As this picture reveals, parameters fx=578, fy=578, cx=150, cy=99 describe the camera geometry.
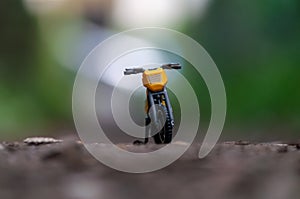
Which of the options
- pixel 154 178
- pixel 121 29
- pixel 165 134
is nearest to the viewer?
pixel 154 178

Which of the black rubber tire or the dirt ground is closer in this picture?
the dirt ground

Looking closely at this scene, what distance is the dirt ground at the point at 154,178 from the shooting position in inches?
22.4

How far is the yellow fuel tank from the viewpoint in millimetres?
1060

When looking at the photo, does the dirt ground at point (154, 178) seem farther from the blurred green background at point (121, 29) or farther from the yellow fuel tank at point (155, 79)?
the blurred green background at point (121, 29)

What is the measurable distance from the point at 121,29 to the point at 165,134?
437cm

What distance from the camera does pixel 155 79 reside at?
41.9 inches

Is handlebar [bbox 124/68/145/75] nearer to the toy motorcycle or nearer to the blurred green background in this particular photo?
the toy motorcycle

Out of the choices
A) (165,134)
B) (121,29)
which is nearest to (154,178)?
(165,134)

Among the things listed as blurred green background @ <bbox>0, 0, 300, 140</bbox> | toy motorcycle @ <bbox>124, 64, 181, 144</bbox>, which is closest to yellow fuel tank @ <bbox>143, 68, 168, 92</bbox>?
toy motorcycle @ <bbox>124, 64, 181, 144</bbox>

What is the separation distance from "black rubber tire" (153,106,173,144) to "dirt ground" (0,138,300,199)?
0.25 m

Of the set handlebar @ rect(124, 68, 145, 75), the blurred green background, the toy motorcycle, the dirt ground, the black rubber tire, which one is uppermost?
the blurred green background

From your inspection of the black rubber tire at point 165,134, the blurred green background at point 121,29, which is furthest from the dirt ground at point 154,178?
the blurred green background at point 121,29

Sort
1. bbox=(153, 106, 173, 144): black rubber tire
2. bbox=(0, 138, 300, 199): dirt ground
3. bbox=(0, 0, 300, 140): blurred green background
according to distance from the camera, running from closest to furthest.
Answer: bbox=(0, 138, 300, 199): dirt ground < bbox=(153, 106, 173, 144): black rubber tire < bbox=(0, 0, 300, 140): blurred green background

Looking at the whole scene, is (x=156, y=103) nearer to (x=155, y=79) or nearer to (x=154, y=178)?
(x=155, y=79)
